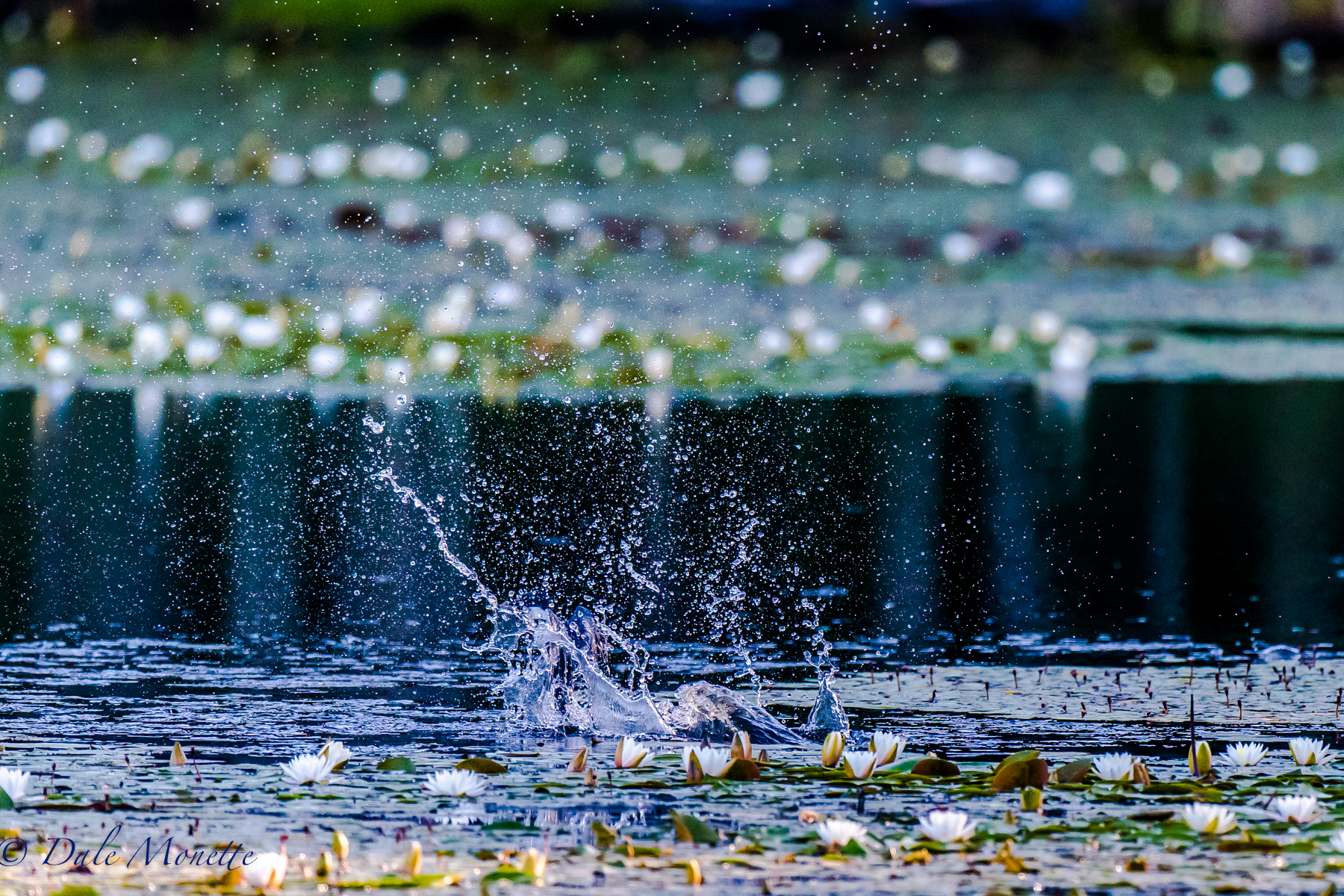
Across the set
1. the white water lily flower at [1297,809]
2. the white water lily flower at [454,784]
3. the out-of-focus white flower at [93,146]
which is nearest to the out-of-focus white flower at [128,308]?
the out-of-focus white flower at [93,146]

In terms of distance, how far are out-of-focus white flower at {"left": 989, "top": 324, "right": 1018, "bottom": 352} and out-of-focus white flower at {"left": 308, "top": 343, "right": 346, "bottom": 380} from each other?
9.95ft

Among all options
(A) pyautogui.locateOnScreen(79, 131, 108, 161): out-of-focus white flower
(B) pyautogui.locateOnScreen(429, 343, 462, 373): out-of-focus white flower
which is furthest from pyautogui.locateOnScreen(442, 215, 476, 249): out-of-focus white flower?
(A) pyautogui.locateOnScreen(79, 131, 108, 161): out-of-focus white flower

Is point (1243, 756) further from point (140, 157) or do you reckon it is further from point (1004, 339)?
point (140, 157)

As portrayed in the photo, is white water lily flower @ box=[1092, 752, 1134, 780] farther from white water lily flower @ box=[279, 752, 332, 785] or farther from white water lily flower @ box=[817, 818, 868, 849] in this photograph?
white water lily flower @ box=[279, 752, 332, 785]

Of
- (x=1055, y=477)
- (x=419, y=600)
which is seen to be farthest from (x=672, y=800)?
(x=1055, y=477)

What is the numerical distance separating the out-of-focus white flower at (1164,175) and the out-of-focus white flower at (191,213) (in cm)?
577

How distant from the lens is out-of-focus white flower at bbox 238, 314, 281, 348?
9977mm

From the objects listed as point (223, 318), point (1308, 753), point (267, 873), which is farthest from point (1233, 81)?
point (267, 873)

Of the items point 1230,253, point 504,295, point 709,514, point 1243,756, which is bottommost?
point 1243,756

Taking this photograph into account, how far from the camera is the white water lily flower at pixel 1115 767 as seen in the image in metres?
3.84

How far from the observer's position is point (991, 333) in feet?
35.2

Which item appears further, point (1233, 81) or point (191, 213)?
point (1233, 81)

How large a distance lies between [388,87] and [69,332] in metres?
5.73

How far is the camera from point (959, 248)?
12359mm
